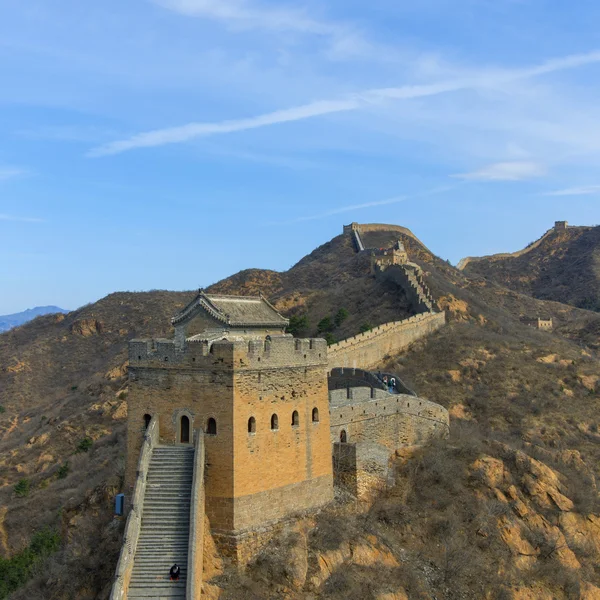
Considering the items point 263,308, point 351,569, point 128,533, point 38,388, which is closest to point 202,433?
point 128,533

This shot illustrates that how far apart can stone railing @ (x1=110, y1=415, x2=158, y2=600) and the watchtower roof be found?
849 centimetres

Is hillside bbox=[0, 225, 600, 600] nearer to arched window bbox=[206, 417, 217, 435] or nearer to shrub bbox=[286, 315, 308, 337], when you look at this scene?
shrub bbox=[286, 315, 308, 337]

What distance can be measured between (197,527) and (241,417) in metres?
2.69

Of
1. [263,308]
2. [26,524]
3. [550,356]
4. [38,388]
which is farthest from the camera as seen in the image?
[38,388]

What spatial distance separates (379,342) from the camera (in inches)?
1816

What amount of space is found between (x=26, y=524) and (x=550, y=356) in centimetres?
3408

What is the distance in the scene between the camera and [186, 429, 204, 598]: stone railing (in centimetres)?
1503

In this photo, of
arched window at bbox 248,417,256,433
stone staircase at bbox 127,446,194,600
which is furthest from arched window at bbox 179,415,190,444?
arched window at bbox 248,417,256,433

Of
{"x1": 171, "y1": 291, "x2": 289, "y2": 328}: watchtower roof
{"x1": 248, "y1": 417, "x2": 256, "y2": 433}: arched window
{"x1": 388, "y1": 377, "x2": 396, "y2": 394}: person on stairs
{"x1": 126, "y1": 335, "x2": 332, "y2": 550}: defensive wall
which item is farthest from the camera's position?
{"x1": 388, "y1": 377, "x2": 396, "y2": 394}: person on stairs

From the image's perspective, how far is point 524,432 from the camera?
3838cm

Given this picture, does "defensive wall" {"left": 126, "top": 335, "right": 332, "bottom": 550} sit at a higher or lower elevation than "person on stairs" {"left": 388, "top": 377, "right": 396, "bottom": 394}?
lower

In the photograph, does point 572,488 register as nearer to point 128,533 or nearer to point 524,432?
point 524,432

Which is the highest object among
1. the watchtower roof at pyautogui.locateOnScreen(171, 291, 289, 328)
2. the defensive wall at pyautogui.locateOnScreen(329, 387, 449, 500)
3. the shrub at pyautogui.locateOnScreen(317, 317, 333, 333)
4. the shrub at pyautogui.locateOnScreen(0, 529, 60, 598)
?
the shrub at pyautogui.locateOnScreen(317, 317, 333, 333)

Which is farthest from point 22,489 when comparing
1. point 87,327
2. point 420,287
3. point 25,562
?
point 87,327
